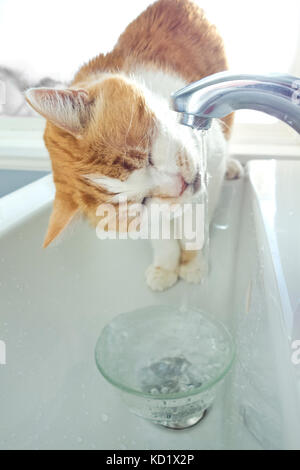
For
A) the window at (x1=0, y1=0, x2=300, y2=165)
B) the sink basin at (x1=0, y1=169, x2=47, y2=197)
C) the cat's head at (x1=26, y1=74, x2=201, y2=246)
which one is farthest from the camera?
the sink basin at (x1=0, y1=169, x2=47, y2=197)

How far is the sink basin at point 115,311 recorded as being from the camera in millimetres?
409

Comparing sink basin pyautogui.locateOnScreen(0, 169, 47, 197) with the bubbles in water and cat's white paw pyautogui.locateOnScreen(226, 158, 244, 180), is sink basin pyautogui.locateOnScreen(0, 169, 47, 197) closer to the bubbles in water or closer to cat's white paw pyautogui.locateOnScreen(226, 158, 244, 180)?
cat's white paw pyautogui.locateOnScreen(226, 158, 244, 180)

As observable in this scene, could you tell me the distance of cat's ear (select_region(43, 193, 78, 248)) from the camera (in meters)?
0.63

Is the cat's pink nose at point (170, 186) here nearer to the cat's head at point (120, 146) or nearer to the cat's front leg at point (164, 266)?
the cat's head at point (120, 146)

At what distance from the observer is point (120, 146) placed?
1.83ft

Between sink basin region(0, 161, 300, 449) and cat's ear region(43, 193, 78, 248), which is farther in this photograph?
cat's ear region(43, 193, 78, 248)

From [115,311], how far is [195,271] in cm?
19

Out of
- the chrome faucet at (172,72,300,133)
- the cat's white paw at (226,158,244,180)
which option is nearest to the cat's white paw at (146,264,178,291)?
the cat's white paw at (226,158,244,180)

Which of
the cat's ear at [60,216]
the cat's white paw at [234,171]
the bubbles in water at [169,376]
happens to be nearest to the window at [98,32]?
the cat's white paw at [234,171]

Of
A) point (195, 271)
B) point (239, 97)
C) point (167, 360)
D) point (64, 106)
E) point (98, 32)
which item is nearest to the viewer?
point (239, 97)

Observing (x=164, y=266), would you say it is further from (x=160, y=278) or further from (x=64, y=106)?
(x=64, y=106)

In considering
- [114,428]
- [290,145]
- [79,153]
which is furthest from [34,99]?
[290,145]

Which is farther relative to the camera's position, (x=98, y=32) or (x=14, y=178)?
(x=14, y=178)

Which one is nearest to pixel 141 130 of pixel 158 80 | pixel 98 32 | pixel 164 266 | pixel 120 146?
pixel 120 146
